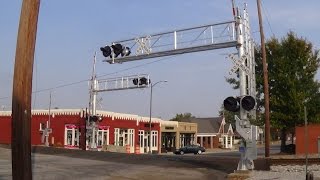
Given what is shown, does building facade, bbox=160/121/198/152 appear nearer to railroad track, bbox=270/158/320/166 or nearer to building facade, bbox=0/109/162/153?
building facade, bbox=0/109/162/153

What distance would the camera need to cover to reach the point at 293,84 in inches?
1535

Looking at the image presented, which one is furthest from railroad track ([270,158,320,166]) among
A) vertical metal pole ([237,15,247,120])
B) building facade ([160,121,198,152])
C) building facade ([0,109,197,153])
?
building facade ([160,121,198,152])

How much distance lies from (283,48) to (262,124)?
6.14 m

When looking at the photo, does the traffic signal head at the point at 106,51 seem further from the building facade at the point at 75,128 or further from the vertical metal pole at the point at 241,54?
the building facade at the point at 75,128

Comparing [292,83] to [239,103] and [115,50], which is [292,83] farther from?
[239,103]

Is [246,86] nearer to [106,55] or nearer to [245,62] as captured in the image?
[245,62]

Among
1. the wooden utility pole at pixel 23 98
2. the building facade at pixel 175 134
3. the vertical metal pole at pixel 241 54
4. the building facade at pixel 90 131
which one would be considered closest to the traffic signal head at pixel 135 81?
the building facade at pixel 90 131

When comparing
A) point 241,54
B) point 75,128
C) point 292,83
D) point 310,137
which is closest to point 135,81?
point 292,83

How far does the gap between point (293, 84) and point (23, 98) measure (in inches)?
1269

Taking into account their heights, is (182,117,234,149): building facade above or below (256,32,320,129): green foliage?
below

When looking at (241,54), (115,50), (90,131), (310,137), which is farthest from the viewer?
(90,131)

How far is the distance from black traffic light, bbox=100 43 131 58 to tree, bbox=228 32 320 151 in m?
13.5

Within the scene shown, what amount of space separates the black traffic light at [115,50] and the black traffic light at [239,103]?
11754 millimetres

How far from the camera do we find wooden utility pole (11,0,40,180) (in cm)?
914
